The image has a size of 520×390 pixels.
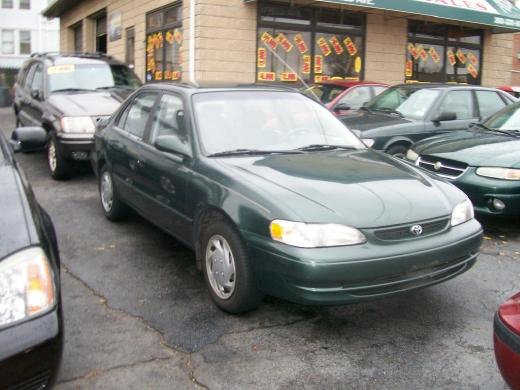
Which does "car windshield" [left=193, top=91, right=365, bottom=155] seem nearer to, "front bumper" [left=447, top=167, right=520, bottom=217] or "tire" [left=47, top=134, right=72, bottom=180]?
"front bumper" [left=447, top=167, right=520, bottom=217]

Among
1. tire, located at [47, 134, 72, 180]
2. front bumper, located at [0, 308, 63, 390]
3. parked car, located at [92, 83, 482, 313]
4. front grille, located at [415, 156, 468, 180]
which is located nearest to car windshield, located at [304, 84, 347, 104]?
front grille, located at [415, 156, 468, 180]

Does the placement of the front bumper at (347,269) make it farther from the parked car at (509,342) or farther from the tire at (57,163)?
Result: the tire at (57,163)

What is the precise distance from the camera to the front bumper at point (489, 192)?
17.4ft

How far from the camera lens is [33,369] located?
209cm

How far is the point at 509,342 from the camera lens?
227 centimetres

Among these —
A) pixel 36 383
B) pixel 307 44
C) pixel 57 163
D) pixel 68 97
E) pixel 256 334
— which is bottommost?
pixel 256 334

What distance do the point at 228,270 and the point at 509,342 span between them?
→ 5.73 feet

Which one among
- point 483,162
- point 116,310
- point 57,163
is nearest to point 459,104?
point 483,162

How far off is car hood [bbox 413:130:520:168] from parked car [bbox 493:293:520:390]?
11.1 ft

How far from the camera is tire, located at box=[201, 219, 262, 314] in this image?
11.0 feet

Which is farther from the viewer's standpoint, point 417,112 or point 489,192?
point 417,112

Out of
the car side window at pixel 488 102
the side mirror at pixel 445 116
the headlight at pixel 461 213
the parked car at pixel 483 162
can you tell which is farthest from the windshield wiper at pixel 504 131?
the headlight at pixel 461 213

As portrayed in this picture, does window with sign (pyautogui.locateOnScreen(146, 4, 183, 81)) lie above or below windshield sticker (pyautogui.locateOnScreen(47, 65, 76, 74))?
above

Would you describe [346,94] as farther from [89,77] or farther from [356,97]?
[89,77]
